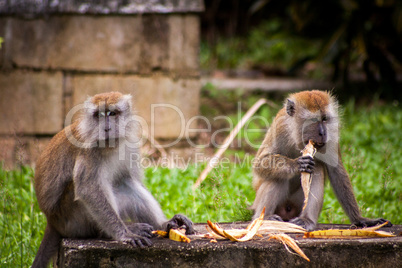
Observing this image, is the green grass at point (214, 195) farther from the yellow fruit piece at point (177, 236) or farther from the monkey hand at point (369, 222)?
the yellow fruit piece at point (177, 236)

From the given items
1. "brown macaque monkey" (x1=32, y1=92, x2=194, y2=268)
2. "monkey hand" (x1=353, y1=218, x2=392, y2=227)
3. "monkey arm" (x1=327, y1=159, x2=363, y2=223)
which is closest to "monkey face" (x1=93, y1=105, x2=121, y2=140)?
"brown macaque monkey" (x1=32, y1=92, x2=194, y2=268)

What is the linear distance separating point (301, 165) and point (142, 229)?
1476 millimetres

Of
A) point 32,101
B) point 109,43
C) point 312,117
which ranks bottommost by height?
point 312,117

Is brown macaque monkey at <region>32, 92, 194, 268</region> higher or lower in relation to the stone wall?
lower

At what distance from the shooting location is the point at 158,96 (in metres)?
7.92

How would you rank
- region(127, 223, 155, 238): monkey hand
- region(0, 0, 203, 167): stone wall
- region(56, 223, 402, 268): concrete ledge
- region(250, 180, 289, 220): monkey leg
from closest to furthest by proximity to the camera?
region(56, 223, 402, 268): concrete ledge → region(127, 223, 155, 238): monkey hand → region(250, 180, 289, 220): monkey leg → region(0, 0, 203, 167): stone wall

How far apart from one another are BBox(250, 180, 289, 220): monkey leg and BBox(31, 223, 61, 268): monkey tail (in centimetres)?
175

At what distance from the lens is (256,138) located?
870 cm

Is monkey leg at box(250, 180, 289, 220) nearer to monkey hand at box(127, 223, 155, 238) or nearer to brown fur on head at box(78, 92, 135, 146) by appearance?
monkey hand at box(127, 223, 155, 238)

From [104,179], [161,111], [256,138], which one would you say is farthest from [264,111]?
[104,179]

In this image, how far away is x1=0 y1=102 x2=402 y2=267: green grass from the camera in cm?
481

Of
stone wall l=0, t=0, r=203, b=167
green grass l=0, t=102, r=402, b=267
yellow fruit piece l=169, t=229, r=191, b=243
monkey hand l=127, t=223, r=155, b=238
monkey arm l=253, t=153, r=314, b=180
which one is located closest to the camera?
yellow fruit piece l=169, t=229, r=191, b=243

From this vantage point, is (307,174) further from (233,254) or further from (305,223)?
(233,254)

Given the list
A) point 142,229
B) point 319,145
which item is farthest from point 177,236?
point 319,145
